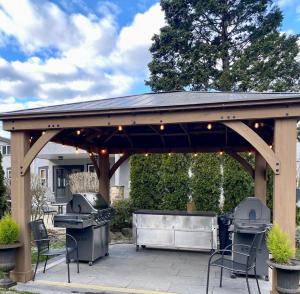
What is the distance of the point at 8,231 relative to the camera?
4.86 metres

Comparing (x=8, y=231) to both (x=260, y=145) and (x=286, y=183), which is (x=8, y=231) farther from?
(x=286, y=183)

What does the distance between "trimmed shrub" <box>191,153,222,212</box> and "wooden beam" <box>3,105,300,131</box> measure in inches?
239

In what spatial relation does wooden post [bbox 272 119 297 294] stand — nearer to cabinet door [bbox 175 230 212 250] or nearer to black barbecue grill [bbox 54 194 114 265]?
cabinet door [bbox 175 230 212 250]

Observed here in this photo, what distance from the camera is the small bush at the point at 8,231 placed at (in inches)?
191

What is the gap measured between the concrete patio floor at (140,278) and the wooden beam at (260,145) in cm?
195

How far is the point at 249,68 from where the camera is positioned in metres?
15.0

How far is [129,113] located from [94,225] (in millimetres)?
2506

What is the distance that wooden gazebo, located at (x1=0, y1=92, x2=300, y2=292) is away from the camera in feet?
13.6

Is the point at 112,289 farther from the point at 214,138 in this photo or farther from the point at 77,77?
the point at 77,77

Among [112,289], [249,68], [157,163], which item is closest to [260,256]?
[112,289]

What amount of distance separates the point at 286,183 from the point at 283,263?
0.99m

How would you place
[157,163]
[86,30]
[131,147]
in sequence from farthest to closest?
[86,30] → [157,163] → [131,147]

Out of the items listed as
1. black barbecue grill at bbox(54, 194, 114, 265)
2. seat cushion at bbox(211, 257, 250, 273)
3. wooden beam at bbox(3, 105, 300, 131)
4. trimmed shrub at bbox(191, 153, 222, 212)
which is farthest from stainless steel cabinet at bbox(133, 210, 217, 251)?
trimmed shrub at bbox(191, 153, 222, 212)

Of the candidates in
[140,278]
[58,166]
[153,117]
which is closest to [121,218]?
[140,278]
